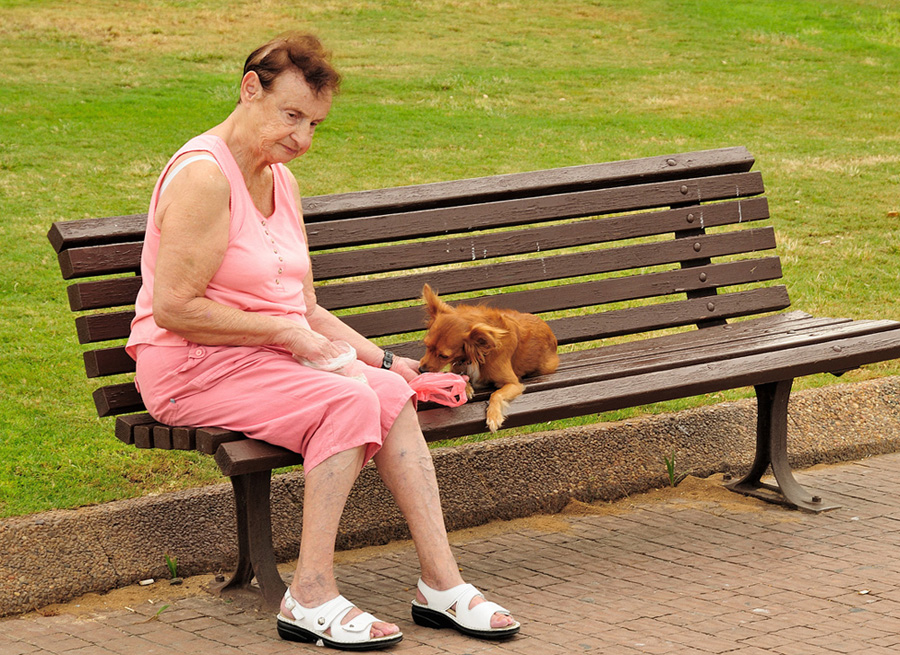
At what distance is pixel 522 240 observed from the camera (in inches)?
201

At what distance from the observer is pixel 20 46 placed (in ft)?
47.7

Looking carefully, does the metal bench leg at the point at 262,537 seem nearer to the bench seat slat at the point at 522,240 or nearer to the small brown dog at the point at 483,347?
the small brown dog at the point at 483,347

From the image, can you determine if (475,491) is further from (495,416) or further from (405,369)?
(495,416)

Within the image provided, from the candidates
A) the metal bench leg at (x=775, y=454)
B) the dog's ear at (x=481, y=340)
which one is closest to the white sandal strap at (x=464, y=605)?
the dog's ear at (x=481, y=340)

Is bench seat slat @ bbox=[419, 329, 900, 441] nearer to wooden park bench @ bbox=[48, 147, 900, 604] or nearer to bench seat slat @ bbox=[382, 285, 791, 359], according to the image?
wooden park bench @ bbox=[48, 147, 900, 604]

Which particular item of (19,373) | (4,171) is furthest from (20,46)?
(19,373)

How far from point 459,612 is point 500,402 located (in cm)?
75

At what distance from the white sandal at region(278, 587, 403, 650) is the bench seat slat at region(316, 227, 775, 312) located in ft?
4.65

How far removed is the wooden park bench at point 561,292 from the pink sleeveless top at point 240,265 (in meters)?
0.30

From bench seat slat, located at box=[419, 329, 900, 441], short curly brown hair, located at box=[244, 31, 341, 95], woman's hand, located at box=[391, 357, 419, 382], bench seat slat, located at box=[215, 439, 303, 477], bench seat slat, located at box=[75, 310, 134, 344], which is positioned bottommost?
bench seat slat, located at box=[419, 329, 900, 441]

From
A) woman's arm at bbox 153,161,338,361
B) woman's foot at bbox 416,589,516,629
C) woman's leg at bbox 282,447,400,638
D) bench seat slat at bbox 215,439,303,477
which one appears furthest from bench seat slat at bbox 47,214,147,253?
woman's foot at bbox 416,589,516,629

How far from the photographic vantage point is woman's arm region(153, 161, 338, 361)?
3.62 m

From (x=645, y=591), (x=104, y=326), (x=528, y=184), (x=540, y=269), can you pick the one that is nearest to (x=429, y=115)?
(x=528, y=184)

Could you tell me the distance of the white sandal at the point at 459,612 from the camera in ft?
11.8
